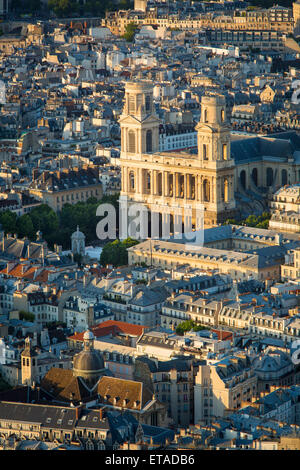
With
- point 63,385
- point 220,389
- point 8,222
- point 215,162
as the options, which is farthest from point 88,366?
point 215,162

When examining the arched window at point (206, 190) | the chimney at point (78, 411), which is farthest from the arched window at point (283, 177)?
the chimney at point (78, 411)

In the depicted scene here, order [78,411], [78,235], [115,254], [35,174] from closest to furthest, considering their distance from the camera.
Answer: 1. [78,411]
2. [115,254]
3. [78,235]
4. [35,174]

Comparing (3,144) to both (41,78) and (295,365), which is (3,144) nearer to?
(41,78)

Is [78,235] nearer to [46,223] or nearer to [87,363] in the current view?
[46,223]

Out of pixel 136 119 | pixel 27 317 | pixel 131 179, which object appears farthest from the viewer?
pixel 131 179

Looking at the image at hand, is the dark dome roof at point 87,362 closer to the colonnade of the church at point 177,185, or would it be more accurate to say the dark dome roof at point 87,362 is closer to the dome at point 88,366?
the dome at point 88,366
